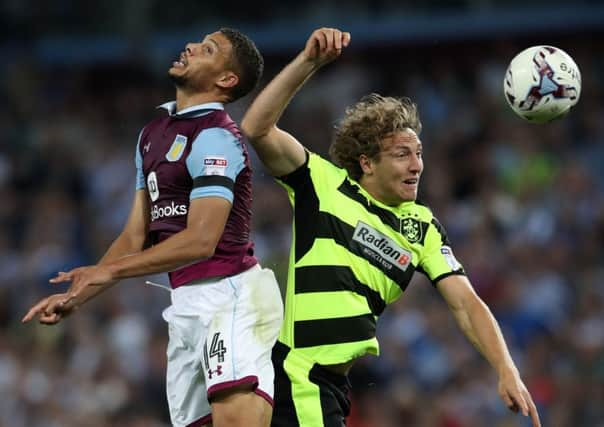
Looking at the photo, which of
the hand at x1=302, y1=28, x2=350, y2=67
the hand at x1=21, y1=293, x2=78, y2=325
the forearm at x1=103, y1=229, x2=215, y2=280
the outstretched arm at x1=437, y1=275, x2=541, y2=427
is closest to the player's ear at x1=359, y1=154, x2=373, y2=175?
the outstretched arm at x1=437, y1=275, x2=541, y2=427

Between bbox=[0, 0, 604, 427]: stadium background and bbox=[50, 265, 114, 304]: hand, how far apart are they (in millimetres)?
3550

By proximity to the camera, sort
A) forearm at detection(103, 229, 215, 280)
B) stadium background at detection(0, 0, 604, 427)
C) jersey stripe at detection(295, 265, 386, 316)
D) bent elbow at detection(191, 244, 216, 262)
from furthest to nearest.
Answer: stadium background at detection(0, 0, 604, 427), jersey stripe at detection(295, 265, 386, 316), bent elbow at detection(191, 244, 216, 262), forearm at detection(103, 229, 215, 280)

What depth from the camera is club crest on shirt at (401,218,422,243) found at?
5.90 metres

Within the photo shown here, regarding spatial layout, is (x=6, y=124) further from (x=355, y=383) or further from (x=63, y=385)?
(x=355, y=383)

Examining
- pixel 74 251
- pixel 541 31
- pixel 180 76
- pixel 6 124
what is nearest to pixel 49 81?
pixel 6 124

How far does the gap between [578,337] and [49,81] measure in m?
7.51

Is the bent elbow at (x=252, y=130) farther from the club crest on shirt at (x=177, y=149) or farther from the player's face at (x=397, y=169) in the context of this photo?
the player's face at (x=397, y=169)

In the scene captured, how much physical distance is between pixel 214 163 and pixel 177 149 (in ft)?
0.73

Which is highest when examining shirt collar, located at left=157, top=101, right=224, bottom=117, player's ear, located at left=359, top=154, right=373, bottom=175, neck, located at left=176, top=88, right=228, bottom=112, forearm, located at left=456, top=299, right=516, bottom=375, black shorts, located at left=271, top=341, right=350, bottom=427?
neck, located at left=176, top=88, right=228, bottom=112

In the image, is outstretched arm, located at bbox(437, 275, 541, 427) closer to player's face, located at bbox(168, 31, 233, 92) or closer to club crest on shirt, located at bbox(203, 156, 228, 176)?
club crest on shirt, located at bbox(203, 156, 228, 176)

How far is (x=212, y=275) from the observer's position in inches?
215

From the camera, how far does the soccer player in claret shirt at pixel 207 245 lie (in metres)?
5.23

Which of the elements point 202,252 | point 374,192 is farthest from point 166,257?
point 374,192

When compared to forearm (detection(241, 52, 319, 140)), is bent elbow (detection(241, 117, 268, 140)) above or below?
below
